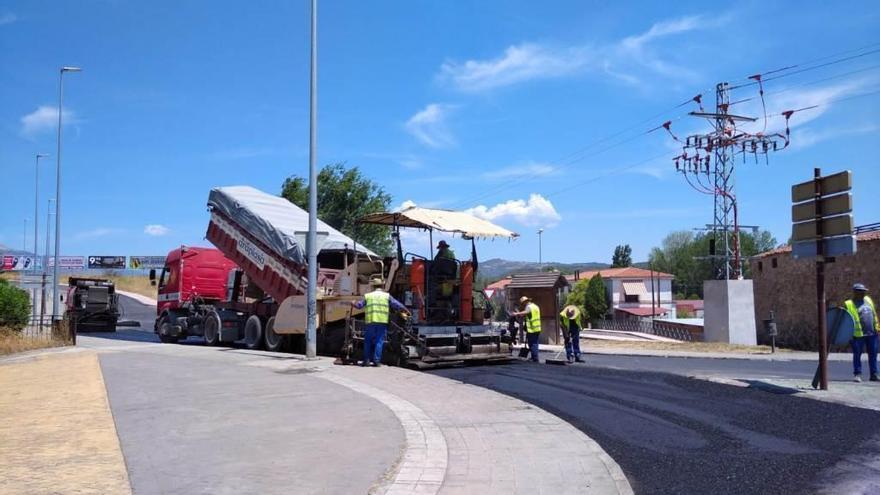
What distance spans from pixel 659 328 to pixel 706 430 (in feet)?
165

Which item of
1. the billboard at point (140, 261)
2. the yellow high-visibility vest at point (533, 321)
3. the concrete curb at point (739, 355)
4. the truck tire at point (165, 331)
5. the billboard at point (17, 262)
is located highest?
the billboard at point (140, 261)

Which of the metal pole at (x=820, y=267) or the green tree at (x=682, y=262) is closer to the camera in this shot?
the metal pole at (x=820, y=267)

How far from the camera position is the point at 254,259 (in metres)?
18.3

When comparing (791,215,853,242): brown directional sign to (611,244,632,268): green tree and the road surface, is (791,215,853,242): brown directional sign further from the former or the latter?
(611,244,632,268): green tree

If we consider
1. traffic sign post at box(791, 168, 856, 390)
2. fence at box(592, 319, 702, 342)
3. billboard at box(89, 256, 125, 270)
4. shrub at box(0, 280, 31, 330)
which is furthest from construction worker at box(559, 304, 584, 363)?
billboard at box(89, 256, 125, 270)

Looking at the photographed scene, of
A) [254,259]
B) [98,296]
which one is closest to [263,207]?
[254,259]

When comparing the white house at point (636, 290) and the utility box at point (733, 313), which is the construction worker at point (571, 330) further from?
the white house at point (636, 290)

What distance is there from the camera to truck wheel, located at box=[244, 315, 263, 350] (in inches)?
726

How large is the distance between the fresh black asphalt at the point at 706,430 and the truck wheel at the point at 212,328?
35.9 feet

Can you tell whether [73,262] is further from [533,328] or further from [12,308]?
[533,328]

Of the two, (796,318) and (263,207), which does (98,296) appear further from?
(796,318)

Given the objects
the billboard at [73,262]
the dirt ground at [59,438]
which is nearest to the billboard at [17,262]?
the billboard at [73,262]

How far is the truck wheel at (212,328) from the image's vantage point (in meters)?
19.9

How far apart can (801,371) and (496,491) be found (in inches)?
428
